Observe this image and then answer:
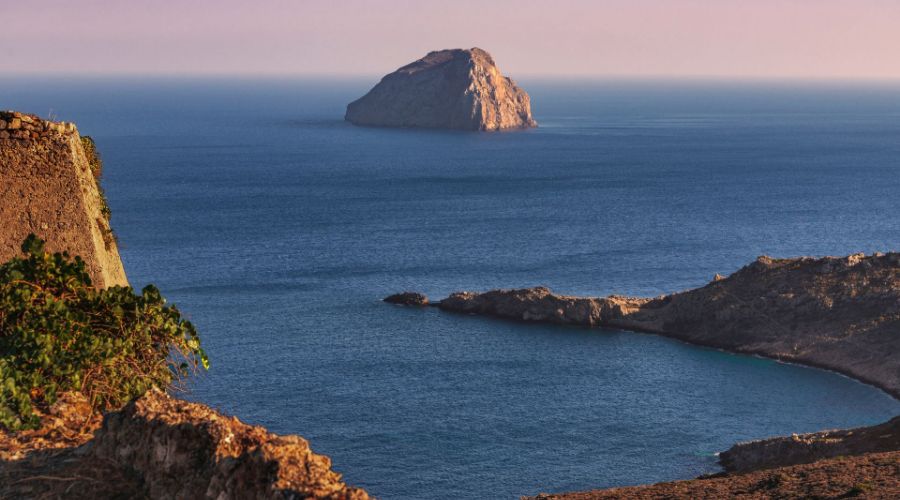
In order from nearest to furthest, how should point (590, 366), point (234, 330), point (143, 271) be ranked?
point (590, 366) → point (234, 330) → point (143, 271)

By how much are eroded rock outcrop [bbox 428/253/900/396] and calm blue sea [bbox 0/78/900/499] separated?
5.58ft

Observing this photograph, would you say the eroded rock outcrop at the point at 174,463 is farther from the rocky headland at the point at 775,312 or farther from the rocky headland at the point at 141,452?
the rocky headland at the point at 775,312

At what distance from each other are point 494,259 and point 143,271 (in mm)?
34339

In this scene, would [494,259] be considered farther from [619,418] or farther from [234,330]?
[619,418]

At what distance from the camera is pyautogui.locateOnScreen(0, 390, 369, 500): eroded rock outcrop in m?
10.3

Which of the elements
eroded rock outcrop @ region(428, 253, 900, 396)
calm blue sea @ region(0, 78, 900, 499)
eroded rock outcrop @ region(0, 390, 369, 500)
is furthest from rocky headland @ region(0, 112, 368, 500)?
eroded rock outcrop @ region(428, 253, 900, 396)

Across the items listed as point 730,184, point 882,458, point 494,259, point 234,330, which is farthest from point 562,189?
point 882,458

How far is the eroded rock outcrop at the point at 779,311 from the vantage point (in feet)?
243

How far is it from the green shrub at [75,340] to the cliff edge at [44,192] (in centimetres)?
236

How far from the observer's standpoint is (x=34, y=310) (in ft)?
51.7

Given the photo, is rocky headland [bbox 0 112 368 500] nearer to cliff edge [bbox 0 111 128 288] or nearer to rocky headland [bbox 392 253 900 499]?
cliff edge [bbox 0 111 128 288]

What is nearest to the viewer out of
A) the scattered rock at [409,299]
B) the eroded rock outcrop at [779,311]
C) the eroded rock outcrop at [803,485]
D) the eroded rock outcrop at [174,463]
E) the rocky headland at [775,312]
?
the eroded rock outcrop at [174,463]

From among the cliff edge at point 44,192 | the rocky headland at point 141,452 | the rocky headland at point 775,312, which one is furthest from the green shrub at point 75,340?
the rocky headland at point 775,312

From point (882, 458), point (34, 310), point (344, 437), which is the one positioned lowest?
point (344, 437)
